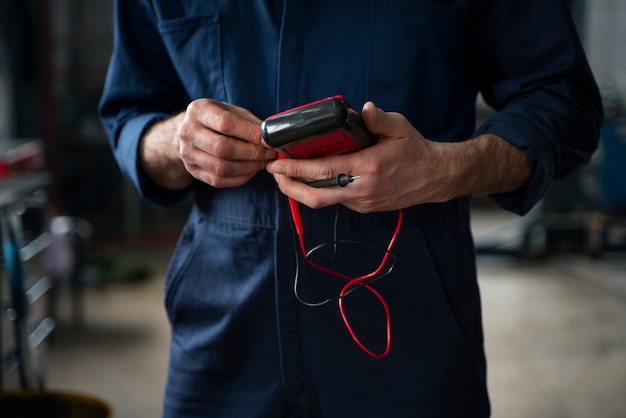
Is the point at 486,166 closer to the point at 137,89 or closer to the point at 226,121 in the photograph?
the point at 226,121

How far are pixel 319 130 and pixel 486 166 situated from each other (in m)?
0.24

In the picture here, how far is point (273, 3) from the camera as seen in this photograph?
904 millimetres

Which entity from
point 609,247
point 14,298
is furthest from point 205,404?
point 609,247

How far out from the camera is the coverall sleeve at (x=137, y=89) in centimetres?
102

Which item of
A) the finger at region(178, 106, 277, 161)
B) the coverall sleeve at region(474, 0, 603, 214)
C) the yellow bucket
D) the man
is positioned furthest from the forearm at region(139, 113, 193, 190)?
the yellow bucket

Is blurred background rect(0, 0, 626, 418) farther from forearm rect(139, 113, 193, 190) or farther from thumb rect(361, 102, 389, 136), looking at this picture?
thumb rect(361, 102, 389, 136)

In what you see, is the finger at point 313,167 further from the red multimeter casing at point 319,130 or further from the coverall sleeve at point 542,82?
the coverall sleeve at point 542,82

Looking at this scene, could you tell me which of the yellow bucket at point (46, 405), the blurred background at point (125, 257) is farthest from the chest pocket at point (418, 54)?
the blurred background at point (125, 257)

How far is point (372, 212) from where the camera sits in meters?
0.86

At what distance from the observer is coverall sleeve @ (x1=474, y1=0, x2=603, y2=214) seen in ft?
2.78

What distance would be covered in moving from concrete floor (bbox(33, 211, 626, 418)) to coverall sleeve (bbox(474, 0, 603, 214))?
2.20 meters

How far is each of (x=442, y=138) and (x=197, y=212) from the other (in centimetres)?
36

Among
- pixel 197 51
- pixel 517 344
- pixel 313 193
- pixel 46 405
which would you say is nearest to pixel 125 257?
pixel 517 344

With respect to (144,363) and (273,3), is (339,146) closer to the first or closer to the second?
(273,3)
